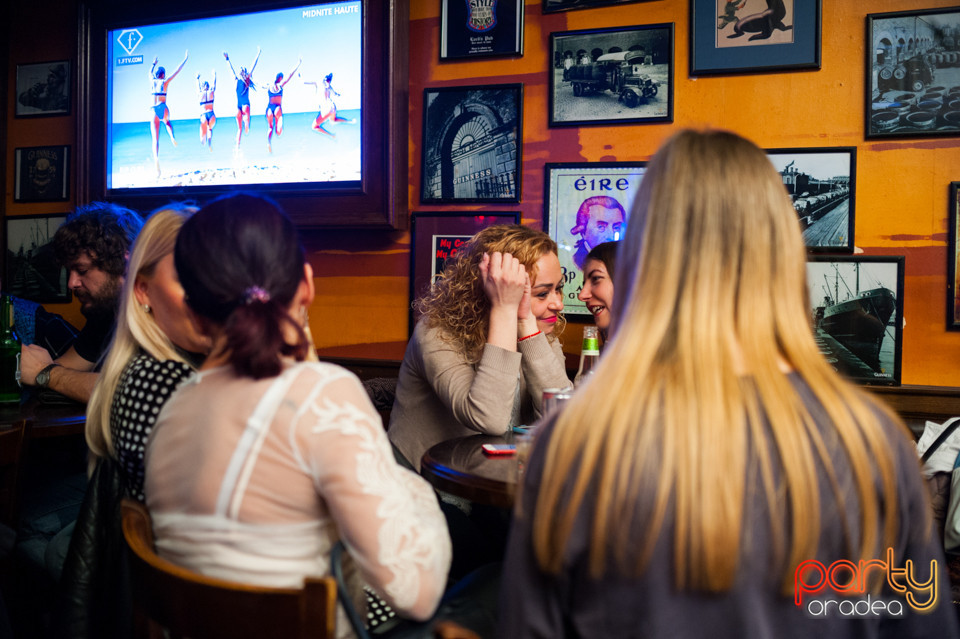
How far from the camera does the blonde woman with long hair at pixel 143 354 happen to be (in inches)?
47.9

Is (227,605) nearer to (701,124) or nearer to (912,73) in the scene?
(701,124)

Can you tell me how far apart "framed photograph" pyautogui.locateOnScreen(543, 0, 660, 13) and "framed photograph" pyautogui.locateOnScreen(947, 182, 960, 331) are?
55.2 inches

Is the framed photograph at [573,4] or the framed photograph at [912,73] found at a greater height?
the framed photograph at [573,4]

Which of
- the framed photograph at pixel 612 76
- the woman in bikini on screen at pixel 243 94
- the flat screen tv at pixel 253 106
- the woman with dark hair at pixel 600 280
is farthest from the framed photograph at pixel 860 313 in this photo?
the woman in bikini on screen at pixel 243 94

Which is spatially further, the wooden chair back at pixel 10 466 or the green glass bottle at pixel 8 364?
the green glass bottle at pixel 8 364

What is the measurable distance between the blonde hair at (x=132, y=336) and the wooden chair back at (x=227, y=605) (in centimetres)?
55

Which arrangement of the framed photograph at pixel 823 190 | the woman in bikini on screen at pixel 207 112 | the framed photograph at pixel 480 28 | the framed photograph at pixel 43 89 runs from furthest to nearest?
the framed photograph at pixel 43 89 → the woman in bikini on screen at pixel 207 112 → the framed photograph at pixel 480 28 → the framed photograph at pixel 823 190

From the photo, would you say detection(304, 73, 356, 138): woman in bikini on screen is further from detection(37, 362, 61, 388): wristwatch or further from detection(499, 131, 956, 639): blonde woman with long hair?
detection(499, 131, 956, 639): blonde woman with long hair

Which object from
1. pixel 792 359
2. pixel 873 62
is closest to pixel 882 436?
pixel 792 359

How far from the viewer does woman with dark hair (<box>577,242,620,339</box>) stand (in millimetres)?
2537

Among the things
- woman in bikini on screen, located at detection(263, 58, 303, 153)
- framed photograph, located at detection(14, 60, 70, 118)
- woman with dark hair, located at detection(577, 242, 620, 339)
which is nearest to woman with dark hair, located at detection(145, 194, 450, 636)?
woman with dark hair, located at detection(577, 242, 620, 339)

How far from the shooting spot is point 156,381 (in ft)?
4.01

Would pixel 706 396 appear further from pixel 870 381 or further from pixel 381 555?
pixel 870 381

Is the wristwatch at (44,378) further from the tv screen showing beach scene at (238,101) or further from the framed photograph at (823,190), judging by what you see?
the framed photograph at (823,190)
